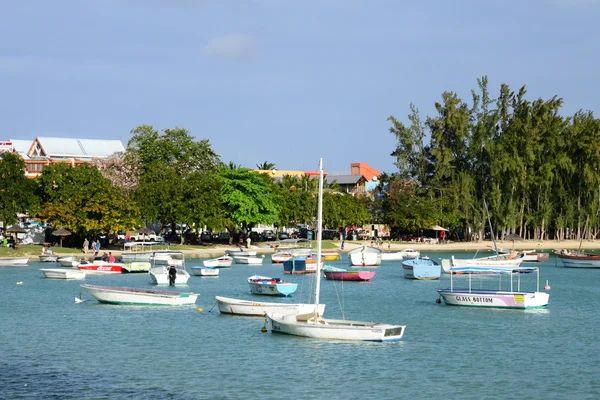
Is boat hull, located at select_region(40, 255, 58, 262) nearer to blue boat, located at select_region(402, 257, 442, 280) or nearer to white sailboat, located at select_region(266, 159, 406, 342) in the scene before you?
blue boat, located at select_region(402, 257, 442, 280)

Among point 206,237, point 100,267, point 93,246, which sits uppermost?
point 206,237

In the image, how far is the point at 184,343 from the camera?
46.1 meters

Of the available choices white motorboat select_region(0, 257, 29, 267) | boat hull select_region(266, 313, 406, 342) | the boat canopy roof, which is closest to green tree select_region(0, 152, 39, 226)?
white motorboat select_region(0, 257, 29, 267)

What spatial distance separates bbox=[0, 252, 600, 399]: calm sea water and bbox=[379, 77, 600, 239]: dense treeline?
81504 mm

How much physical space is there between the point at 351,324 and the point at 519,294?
1960 centimetres

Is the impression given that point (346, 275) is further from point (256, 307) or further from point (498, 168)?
point (498, 168)

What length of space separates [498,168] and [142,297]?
9646 cm

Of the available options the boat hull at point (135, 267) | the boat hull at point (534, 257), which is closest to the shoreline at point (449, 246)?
the boat hull at point (534, 257)

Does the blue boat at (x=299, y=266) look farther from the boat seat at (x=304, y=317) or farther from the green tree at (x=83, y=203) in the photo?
the boat seat at (x=304, y=317)

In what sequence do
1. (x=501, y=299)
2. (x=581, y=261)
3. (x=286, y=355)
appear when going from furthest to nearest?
(x=581, y=261)
(x=501, y=299)
(x=286, y=355)

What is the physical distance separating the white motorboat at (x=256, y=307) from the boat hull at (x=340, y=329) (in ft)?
9.33

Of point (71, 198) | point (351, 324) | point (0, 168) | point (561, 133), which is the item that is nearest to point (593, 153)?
point (561, 133)

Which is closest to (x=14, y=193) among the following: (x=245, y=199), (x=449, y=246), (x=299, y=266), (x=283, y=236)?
(x=245, y=199)

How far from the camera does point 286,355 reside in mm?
42312
